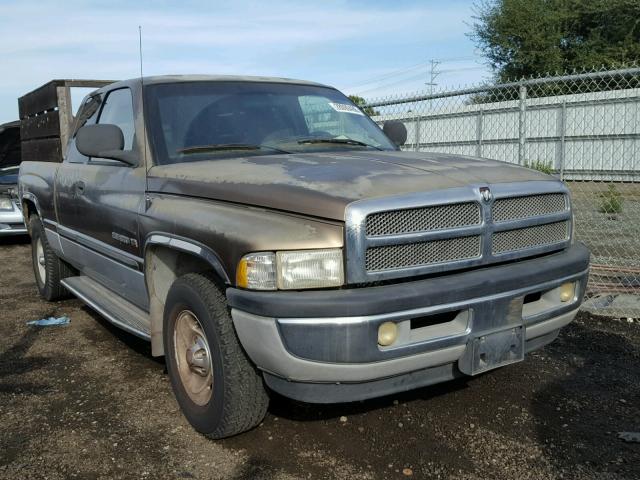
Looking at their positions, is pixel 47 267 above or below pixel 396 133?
below

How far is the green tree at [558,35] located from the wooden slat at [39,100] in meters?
24.7

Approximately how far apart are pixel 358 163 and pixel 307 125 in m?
1.02

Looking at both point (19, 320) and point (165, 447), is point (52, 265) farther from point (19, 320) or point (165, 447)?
point (165, 447)

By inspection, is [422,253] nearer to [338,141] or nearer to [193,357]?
[193,357]

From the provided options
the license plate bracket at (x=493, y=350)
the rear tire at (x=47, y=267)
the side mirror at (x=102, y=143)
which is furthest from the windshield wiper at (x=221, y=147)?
the rear tire at (x=47, y=267)

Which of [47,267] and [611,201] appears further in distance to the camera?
[611,201]

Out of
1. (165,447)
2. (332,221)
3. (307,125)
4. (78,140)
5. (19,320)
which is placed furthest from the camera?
(19,320)

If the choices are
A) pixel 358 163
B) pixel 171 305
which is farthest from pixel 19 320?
pixel 358 163

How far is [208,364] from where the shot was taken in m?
3.06

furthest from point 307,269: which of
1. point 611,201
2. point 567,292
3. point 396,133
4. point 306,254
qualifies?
point 611,201

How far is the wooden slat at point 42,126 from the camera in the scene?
8.24 meters

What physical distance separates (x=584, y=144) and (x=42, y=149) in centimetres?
1231

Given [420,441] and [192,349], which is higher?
[192,349]

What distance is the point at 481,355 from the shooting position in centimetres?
275
